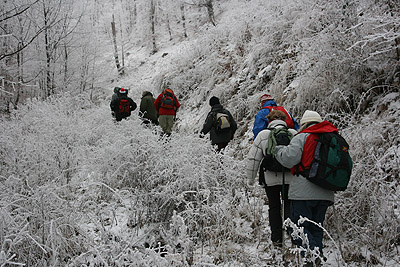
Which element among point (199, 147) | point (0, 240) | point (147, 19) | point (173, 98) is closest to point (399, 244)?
point (199, 147)

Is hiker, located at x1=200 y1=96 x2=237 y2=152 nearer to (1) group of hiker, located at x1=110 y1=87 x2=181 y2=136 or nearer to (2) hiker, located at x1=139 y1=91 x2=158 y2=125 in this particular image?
(1) group of hiker, located at x1=110 y1=87 x2=181 y2=136

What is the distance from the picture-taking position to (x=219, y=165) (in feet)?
15.0

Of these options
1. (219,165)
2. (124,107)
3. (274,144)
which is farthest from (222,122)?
(124,107)

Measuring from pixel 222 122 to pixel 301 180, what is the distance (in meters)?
2.75

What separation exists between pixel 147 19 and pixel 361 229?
32083 mm

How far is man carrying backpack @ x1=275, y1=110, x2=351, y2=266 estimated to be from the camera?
9.15ft

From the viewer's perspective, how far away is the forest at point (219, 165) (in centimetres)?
279

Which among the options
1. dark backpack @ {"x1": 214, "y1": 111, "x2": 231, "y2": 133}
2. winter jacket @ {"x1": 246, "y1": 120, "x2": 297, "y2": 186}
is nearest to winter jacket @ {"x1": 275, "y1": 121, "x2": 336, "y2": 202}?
winter jacket @ {"x1": 246, "y1": 120, "x2": 297, "y2": 186}

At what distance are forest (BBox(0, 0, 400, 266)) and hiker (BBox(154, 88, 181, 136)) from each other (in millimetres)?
1420

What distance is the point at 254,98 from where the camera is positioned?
7.32m

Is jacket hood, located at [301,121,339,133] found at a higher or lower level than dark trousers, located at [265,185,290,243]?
higher

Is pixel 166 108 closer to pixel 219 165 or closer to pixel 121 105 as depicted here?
pixel 121 105

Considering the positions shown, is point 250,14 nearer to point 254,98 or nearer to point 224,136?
point 254,98

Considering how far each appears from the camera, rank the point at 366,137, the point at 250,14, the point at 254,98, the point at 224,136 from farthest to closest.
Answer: the point at 250,14, the point at 254,98, the point at 224,136, the point at 366,137
